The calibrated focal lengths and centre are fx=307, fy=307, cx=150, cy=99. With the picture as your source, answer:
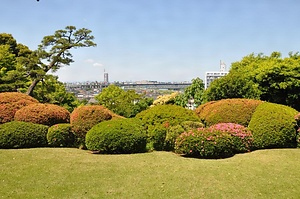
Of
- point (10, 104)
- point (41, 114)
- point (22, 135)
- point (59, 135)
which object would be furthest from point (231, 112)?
point (10, 104)

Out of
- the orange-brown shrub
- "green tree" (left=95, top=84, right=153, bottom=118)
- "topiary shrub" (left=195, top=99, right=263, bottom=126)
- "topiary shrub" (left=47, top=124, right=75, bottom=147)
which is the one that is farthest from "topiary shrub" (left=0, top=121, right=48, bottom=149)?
"green tree" (left=95, top=84, right=153, bottom=118)

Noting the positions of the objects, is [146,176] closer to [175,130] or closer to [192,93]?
[175,130]

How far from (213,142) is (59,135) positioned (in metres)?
5.01

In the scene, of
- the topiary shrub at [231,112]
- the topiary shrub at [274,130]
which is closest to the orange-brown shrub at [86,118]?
the topiary shrub at [231,112]

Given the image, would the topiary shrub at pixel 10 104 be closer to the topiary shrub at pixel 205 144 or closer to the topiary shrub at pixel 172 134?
the topiary shrub at pixel 172 134

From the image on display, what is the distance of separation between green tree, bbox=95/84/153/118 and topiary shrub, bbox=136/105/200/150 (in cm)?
1096

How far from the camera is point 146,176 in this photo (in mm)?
6621

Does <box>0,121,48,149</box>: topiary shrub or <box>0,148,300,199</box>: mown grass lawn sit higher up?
<box>0,121,48,149</box>: topiary shrub

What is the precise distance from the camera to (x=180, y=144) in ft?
28.9

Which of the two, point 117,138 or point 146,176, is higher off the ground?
point 117,138

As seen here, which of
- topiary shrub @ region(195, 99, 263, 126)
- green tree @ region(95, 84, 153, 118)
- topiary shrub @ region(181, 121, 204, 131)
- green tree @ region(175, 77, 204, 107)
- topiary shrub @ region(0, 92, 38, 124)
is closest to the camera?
topiary shrub @ region(181, 121, 204, 131)

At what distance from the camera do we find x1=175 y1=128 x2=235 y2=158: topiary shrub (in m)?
8.48

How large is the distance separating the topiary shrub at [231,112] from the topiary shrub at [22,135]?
5773 millimetres

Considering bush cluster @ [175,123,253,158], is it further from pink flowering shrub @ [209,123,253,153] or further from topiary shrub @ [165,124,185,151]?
topiary shrub @ [165,124,185,151]
